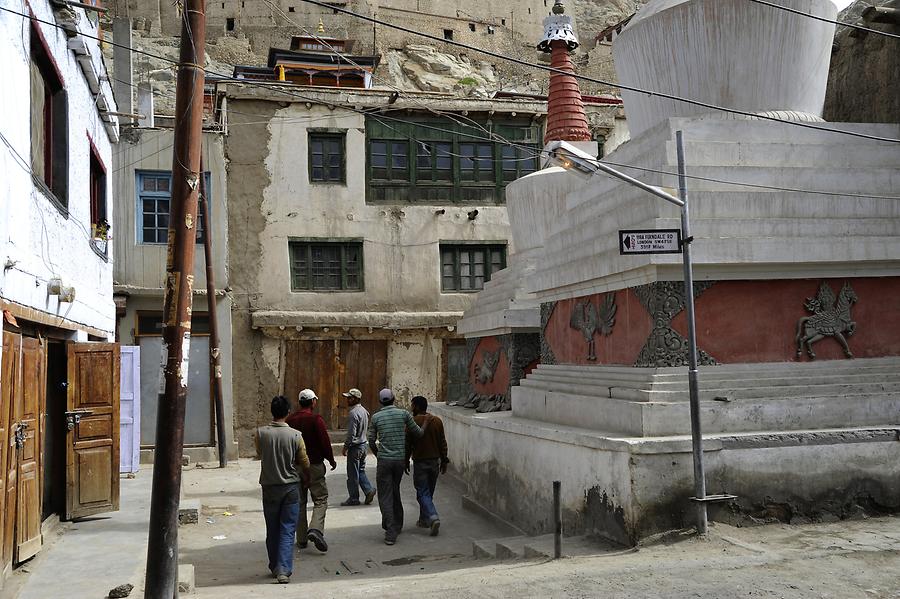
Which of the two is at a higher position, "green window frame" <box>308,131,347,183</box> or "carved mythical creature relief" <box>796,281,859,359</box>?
"green window frame" <box>308,131,347,183</box>

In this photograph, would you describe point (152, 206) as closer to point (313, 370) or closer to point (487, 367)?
point (313, 370)

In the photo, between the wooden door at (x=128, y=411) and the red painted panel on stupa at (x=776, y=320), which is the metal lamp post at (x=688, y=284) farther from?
the wooden door at (x=128, y=411)

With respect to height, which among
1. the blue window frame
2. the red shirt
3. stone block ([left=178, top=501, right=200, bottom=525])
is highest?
the blue window frame

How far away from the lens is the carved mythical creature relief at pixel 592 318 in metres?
10.6

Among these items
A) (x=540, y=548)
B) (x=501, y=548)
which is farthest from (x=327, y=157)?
(x=540, y=548)

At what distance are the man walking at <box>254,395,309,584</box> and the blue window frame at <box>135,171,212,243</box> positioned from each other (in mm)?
12546

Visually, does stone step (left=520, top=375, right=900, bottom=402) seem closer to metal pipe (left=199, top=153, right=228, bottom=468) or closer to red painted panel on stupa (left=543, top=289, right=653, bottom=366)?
red painted panel on stupa (left=543, top=289, right=653, bottom=366)

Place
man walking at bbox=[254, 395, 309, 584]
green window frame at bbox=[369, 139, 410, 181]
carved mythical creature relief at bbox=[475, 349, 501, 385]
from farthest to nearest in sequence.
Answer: green window frame at bbox=[369, 139, 410, 181]
carved mythical creature relief at bbox=[475, 349, 501, 385]
man walking at bbox=[254, 395, 309, 584]

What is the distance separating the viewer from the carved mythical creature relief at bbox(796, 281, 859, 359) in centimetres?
954

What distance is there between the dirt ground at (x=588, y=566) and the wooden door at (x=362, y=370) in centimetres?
949

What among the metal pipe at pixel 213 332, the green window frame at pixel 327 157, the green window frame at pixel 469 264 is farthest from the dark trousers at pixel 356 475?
the green window frame at pixel 327 157

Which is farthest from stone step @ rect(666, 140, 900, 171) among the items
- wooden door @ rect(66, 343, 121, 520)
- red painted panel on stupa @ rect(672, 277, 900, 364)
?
wooden door @ rect(66, 343, 121, 520)

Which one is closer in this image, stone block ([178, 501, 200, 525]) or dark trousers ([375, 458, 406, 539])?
dark trousers ([375, 458, 406, 539])

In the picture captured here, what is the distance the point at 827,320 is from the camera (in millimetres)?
9602
